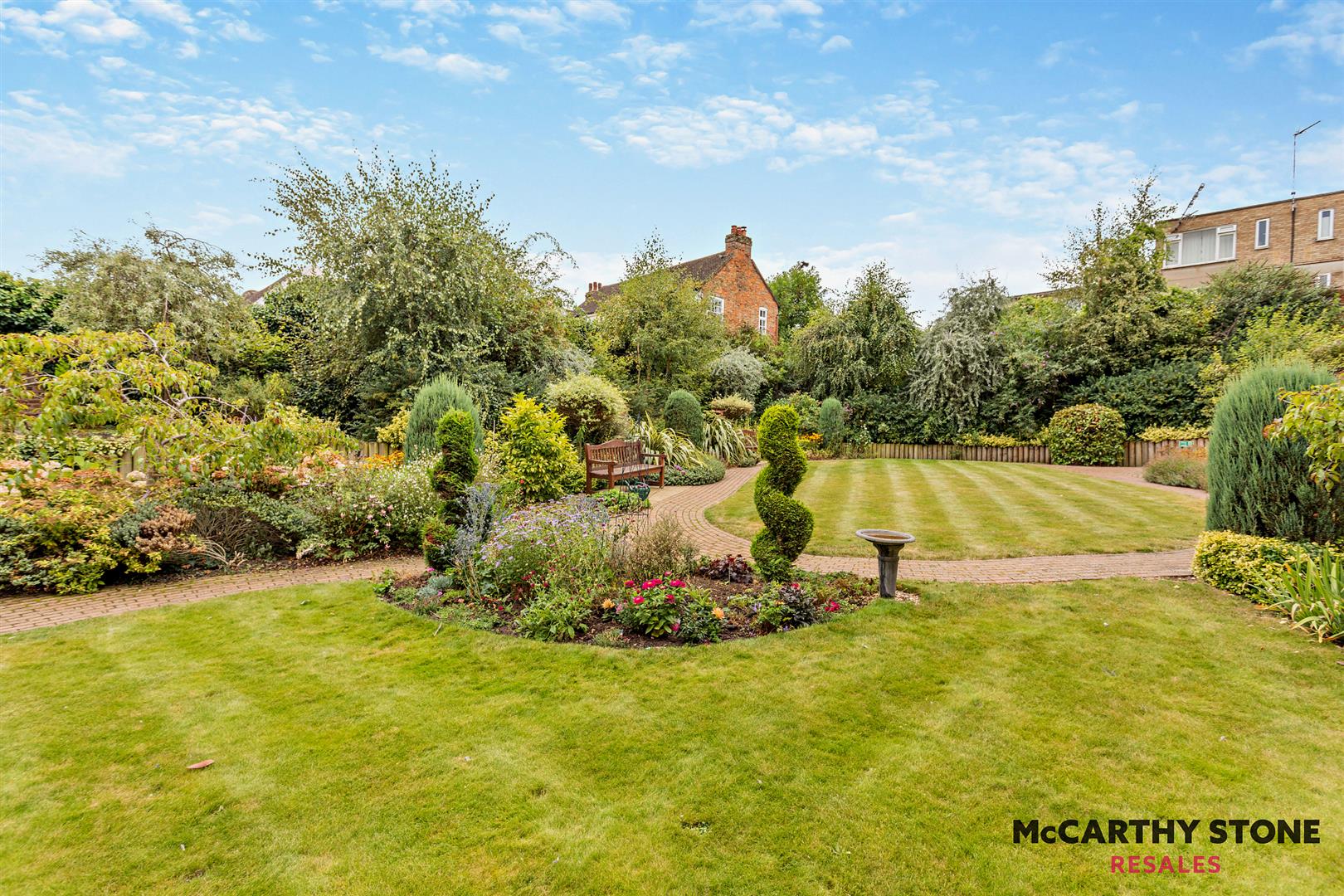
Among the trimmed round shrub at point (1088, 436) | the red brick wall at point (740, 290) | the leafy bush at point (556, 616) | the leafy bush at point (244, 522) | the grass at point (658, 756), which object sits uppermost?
the red brick wall at point (740, 290)

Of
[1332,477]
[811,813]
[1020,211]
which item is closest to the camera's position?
[811,813]

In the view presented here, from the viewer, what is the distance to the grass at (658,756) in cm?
242

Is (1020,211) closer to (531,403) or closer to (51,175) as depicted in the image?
(531,403)

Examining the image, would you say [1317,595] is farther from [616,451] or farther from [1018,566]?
[616,451]

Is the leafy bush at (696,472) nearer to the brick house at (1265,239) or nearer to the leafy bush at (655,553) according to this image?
the leafy bush at (655,553)

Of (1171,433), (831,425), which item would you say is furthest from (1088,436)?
(831,425)

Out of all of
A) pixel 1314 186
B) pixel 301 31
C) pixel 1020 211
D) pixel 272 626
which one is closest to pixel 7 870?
pixel 272 626

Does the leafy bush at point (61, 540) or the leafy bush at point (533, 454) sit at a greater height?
the leafy bush at point (533, 454)

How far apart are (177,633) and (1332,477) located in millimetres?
9965

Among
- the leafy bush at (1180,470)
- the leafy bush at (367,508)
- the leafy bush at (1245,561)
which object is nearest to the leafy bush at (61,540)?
the leafy bush at (367,508)

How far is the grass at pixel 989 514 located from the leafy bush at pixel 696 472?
47.1 inches

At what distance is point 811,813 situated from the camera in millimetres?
2721

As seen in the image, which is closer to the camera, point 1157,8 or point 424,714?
point 424,714

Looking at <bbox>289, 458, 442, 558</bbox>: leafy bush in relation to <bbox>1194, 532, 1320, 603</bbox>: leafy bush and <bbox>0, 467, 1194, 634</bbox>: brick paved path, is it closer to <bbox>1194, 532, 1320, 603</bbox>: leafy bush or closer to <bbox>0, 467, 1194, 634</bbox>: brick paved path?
<bbox>0, 467, 1194, 634</bbox>: brick paved path
